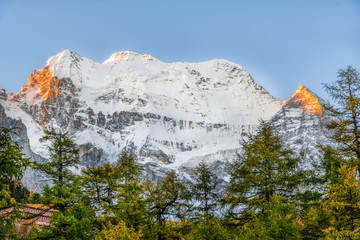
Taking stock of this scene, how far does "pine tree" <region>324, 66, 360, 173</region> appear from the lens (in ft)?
49.7

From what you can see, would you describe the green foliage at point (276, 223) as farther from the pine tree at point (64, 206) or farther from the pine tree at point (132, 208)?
the pine tree at point (64, 206)

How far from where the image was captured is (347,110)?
1552 cm

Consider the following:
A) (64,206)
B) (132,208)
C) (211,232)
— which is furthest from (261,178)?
(64,206)

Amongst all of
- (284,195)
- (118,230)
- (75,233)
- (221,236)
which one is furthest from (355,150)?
(75,233)

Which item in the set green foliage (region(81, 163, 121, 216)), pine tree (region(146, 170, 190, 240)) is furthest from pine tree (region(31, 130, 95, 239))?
pine tree (region(146, 170, 190, 240))

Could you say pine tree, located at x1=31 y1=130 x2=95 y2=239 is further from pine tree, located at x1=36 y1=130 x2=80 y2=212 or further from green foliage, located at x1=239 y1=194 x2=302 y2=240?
green foliage, located at x1=239 y1=194 x2=302 y2=240

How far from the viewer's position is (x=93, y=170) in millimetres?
24094

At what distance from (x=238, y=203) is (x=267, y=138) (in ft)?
12.1

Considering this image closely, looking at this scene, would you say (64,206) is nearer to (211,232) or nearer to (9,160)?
(9,160)

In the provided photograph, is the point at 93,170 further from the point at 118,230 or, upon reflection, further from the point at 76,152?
the point at 118,230

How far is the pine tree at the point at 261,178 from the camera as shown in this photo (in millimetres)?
16719

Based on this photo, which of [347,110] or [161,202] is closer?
[347,110]

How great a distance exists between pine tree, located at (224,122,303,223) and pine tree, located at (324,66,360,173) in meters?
2.67

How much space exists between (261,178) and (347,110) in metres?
4.85
